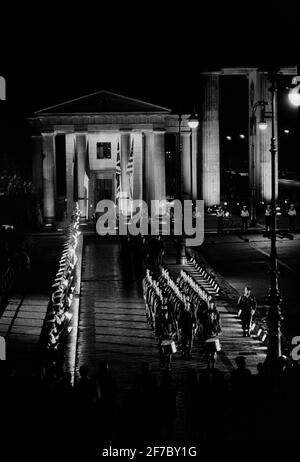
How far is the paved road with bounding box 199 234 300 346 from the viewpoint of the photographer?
103 ft

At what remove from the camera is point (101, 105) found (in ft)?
207

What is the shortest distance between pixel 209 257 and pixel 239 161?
74.1m

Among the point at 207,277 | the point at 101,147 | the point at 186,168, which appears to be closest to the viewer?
the point at 207,277

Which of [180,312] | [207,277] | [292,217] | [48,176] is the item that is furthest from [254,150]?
[180,312]

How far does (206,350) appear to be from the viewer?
875 inches

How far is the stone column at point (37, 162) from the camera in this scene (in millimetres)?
67125

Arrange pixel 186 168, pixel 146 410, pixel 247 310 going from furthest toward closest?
1. pixel 186 168
2. pixel 247 310
3. pixel 146 410

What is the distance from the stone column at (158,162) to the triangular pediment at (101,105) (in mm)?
2122

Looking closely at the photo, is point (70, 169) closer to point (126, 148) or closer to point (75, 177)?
point (75, 177)

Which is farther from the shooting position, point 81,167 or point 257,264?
point 81,167

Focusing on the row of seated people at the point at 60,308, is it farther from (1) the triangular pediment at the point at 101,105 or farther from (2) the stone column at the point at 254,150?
(2) the stone column at the point at 254,150

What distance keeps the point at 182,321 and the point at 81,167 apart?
41.9m

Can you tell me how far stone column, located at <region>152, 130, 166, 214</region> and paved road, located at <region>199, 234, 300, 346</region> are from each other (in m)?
14.8
